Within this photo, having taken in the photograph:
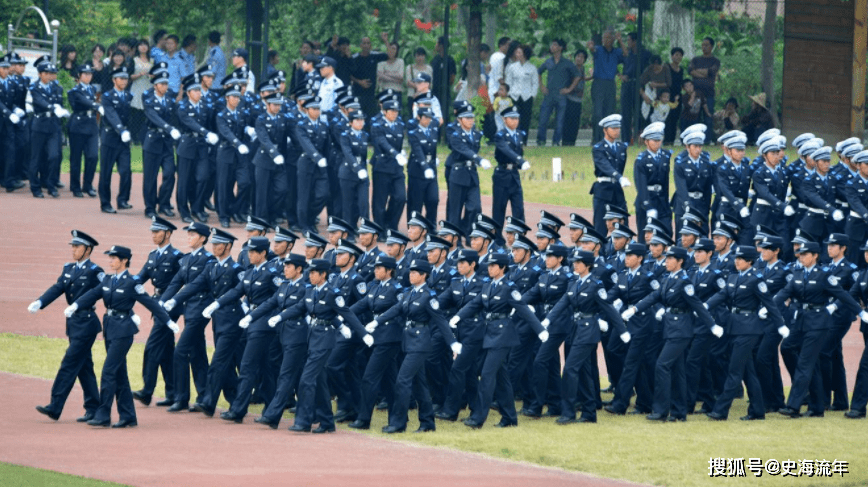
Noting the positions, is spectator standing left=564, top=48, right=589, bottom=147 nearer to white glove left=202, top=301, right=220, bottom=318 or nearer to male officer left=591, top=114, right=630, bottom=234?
male officer left=591, top=114, right=630, bottom=234

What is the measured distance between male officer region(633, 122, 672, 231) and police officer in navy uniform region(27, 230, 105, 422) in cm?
731

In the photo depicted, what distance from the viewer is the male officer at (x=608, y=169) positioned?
19938 millimetres

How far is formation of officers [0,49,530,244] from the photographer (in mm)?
20703

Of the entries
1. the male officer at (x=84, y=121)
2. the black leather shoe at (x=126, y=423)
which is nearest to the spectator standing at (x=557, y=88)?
the male officer at (x=84, y=121)

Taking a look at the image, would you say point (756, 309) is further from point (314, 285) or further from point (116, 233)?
point (116, 233)

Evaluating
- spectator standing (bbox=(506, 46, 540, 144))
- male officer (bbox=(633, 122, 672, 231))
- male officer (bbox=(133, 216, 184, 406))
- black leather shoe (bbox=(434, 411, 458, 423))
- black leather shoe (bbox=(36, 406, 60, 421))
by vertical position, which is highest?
spectator standing (bbox=(506, 46, 540, 144))

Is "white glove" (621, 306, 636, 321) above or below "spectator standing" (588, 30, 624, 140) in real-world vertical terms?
below

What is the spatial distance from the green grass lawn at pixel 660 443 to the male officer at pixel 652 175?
435 centimetres

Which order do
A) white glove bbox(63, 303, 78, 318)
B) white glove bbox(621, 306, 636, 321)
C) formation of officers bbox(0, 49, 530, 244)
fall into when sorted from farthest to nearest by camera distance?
formation of officers bbox(0, 49, 530, 244), white glove bbox(621, 306, 636, 321), white glove bbox(63, 303, 78, 318)

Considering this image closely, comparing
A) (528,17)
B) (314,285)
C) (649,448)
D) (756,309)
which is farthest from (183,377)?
(528,17)

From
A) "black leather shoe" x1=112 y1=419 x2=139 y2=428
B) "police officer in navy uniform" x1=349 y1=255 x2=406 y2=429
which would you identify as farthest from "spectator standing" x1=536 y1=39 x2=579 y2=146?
"black leather shoe" x1=112 y1=419 x2=139 y2=428

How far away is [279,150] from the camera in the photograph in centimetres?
2138

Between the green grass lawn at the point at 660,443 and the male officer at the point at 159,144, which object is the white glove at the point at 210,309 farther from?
the male officer at the point at 159,144

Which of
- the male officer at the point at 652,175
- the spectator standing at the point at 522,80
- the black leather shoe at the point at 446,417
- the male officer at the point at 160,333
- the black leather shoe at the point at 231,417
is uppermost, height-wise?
the spectator standing at the point at 522,80
